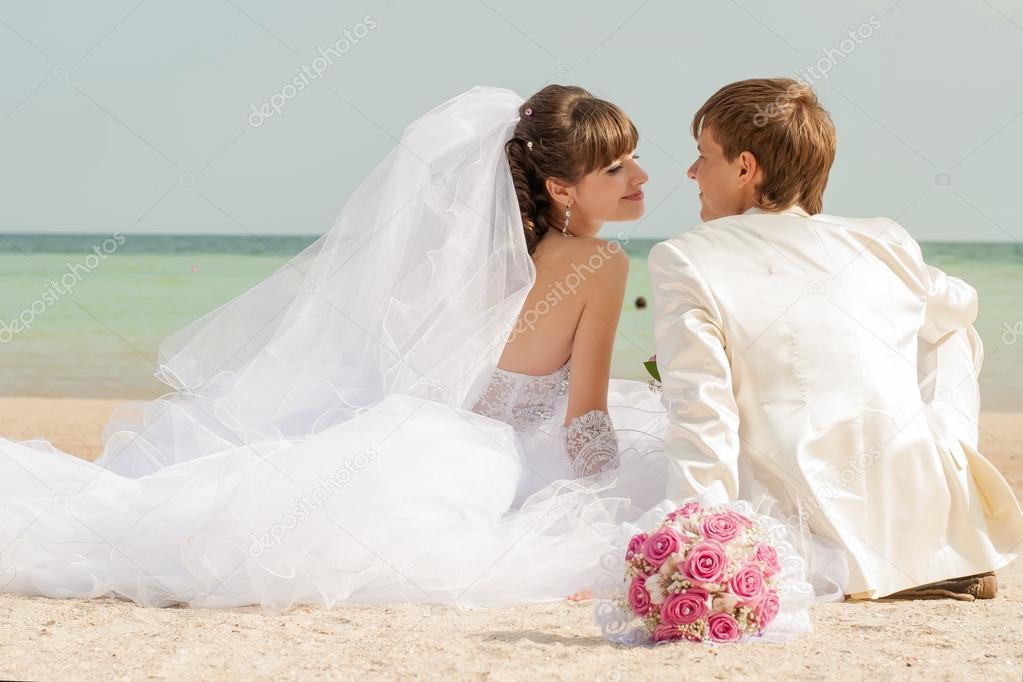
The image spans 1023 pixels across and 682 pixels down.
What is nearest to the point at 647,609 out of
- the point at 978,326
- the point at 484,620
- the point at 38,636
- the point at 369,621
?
the point at 484,620

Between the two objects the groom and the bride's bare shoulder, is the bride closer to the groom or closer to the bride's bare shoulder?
the bride's bare shoulder

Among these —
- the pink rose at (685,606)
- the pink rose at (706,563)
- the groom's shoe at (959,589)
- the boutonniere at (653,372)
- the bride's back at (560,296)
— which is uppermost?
the bride's back at (560,296)

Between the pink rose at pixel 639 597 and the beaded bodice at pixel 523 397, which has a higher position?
the beaded bodice at pixel 523 397

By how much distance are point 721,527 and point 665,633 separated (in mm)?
325

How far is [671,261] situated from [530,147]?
3.64 feet

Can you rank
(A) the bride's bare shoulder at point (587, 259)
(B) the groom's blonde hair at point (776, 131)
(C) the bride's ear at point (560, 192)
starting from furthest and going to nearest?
(C) the bride's ear at point (560, 192), (A) the bride's bare shoulder at point (587, 259), (B) the groom's blonde hair at point (776, 131)

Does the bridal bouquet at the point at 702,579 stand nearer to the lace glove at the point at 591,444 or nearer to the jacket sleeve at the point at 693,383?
the jacket sleeve at the point at 693,383

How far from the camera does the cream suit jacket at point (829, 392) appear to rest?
371 cm

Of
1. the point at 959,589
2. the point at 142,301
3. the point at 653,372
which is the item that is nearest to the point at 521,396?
the point at 653,372

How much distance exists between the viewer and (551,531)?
415 centimetres

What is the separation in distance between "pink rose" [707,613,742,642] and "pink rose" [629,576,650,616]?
0.17m

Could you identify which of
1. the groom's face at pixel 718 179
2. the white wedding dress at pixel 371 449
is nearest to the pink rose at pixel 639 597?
the white wedding dress at pixel 371 449

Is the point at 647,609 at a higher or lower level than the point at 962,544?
lower

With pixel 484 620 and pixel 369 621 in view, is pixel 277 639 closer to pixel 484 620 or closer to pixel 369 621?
pixel 369 621
